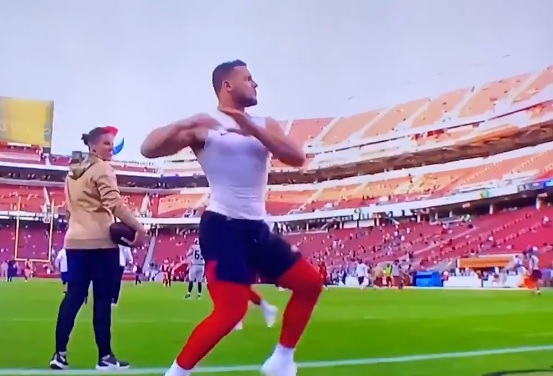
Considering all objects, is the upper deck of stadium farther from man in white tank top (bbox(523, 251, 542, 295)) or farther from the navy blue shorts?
the navy blue shorts

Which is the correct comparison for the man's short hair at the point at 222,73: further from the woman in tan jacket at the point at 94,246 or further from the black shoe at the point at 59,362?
the black shoe at the point at 59,362

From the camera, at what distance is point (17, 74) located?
2.82 metres

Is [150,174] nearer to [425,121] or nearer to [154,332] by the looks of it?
[154,332]

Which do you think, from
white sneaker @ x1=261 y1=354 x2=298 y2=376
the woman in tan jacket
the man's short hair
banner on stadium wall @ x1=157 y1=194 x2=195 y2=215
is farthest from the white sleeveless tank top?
banner on stadium wall @ x1=157 y1=194 x2=195 y2=215

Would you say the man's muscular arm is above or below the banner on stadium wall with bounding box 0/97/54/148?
below

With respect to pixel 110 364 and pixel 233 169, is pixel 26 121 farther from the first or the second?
pixel 233 169

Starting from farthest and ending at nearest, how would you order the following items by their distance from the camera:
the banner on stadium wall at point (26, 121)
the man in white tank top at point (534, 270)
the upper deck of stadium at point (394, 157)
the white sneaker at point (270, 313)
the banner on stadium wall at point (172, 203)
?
the man in white tank top at point (534, 270)
the banner on stadium wall at point (172, 203)
the upper deck of stadium at point (394, 157)
the banner on stadium wall at point (26, 121)
the white sneaker at point (270, 313)

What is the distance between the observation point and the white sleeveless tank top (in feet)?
5.93

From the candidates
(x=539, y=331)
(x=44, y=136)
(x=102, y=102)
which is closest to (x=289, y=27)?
(x=102, y=102)

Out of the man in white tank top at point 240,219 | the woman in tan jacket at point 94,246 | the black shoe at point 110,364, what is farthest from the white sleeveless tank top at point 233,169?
the black shoe at point 110,364

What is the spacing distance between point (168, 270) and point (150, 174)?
2.03ft

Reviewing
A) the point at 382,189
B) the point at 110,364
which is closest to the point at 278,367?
the point at 110,364

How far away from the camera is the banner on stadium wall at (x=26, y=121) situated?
2.76 m

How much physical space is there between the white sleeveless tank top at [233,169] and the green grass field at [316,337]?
0.43m
